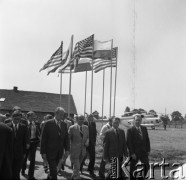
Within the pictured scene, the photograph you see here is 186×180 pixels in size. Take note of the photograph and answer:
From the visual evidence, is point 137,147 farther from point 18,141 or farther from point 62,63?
point 62,63

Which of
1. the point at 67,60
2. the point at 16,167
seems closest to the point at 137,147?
the point at 16,167

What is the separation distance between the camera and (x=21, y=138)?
8914 millimetres

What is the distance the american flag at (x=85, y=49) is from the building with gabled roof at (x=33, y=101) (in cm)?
2749

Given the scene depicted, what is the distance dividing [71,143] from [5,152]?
20.8 feet

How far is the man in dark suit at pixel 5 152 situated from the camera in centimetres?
415

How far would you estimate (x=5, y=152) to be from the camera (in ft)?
13.9

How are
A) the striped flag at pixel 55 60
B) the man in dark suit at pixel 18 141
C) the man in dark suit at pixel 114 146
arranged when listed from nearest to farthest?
the man in dark suit at pixel 18 141 < the man in dark suit at pixel 114 146 < the striped flag at pixel 55 60

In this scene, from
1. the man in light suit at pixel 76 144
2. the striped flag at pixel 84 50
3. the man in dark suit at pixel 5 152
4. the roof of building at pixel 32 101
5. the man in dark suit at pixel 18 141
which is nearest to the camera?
the man in dark suit at pixel 5 152

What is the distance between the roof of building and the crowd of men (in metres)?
38.0

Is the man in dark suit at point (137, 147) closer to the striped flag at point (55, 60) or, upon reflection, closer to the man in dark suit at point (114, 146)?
the man in dark suit at point (114, 146)

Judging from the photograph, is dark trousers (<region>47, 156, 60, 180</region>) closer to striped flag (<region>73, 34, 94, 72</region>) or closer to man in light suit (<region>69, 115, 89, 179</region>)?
man in light suit (<region>69, 115, 89, 179</region>)

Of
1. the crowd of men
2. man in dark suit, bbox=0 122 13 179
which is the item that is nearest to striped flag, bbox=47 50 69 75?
A: the crowd of men

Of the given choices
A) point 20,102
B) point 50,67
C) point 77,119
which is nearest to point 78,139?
point 77,119

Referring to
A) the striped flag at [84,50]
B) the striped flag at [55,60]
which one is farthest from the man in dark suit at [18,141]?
the striped flag at [55,60]
